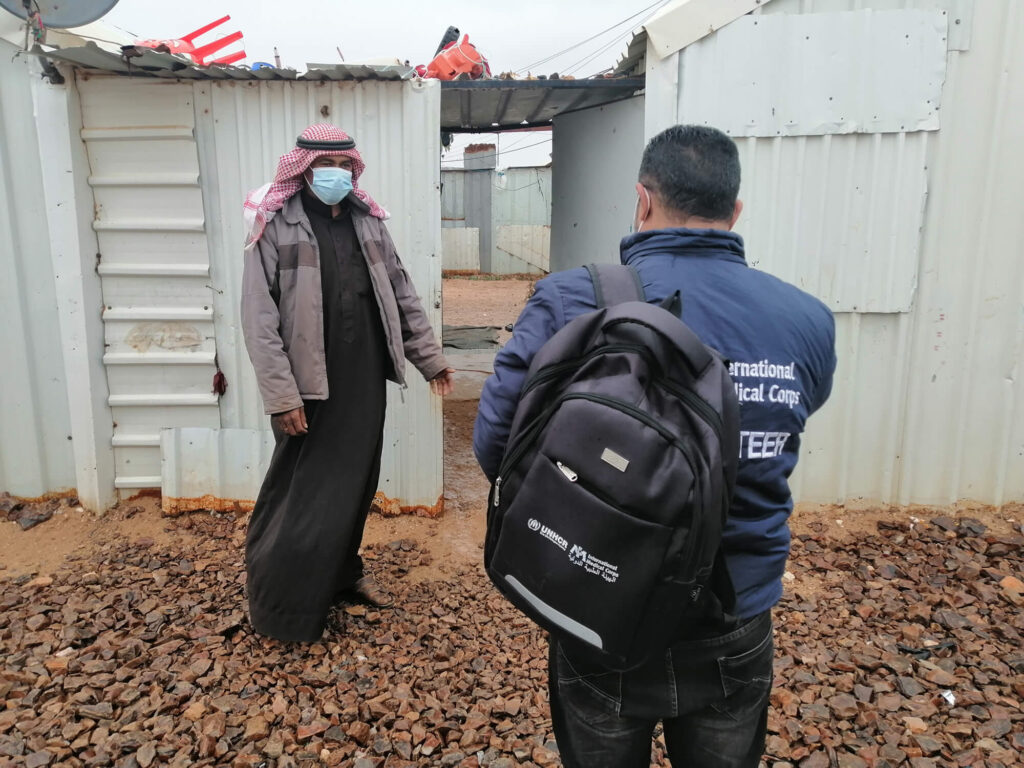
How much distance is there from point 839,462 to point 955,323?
1.06 meters

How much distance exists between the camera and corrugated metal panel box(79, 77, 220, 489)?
4.32 meters

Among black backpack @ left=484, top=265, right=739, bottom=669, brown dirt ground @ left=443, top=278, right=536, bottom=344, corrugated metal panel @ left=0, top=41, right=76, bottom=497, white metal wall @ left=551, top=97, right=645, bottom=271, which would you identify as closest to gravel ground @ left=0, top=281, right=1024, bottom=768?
corrugated metal panel @ left=0, top=41, right=76, bottom=497

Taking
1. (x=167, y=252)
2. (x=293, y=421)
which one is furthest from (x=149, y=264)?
(x=293, y=421)

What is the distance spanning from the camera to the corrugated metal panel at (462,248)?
2180 cm

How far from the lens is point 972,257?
4457 mm

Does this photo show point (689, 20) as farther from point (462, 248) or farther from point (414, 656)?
point (462, 248)

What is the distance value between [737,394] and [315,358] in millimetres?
2066

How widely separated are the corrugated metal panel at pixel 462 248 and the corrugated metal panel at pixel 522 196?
804mm

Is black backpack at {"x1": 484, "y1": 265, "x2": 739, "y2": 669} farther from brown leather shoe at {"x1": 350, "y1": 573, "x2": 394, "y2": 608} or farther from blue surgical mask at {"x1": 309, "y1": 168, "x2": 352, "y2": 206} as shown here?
brown leather shoe at {"x1": 350, "y1": 573, "x2": 394, "y2": 608}

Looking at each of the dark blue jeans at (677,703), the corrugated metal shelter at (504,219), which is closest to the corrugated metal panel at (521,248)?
the corrugated metal shelter at (504,219)

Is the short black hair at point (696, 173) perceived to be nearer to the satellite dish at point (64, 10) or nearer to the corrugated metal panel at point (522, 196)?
the satellite dish at point (64, 10)

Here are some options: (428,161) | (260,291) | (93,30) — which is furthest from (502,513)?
(93,30)

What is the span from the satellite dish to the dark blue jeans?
14.0 feet

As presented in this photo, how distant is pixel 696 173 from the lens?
161 cm
